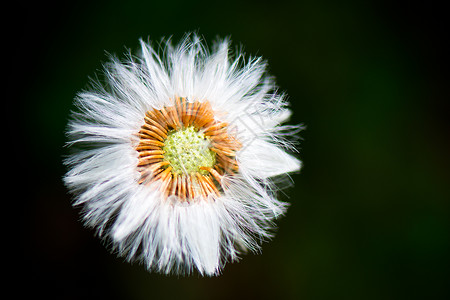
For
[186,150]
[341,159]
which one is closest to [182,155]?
[186,150]

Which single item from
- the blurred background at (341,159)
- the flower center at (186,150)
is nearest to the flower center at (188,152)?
the flower center at (186,150)

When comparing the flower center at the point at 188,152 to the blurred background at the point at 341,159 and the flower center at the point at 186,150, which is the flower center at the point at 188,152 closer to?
the flower center at the point at 186,150

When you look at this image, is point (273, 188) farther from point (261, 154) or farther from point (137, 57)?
point (137, 57)

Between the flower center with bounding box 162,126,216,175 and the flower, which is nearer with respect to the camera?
the flower

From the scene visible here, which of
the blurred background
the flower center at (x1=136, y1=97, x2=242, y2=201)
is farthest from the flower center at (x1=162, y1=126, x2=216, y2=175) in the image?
the blurred background

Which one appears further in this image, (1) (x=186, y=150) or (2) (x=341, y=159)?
(2) (x=341, y=159)

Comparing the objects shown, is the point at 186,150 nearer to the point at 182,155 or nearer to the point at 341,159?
the point at 182,155

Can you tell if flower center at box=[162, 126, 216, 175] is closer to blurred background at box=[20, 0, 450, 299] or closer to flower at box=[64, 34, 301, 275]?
flower at box=[64, 34, 301, 275]
